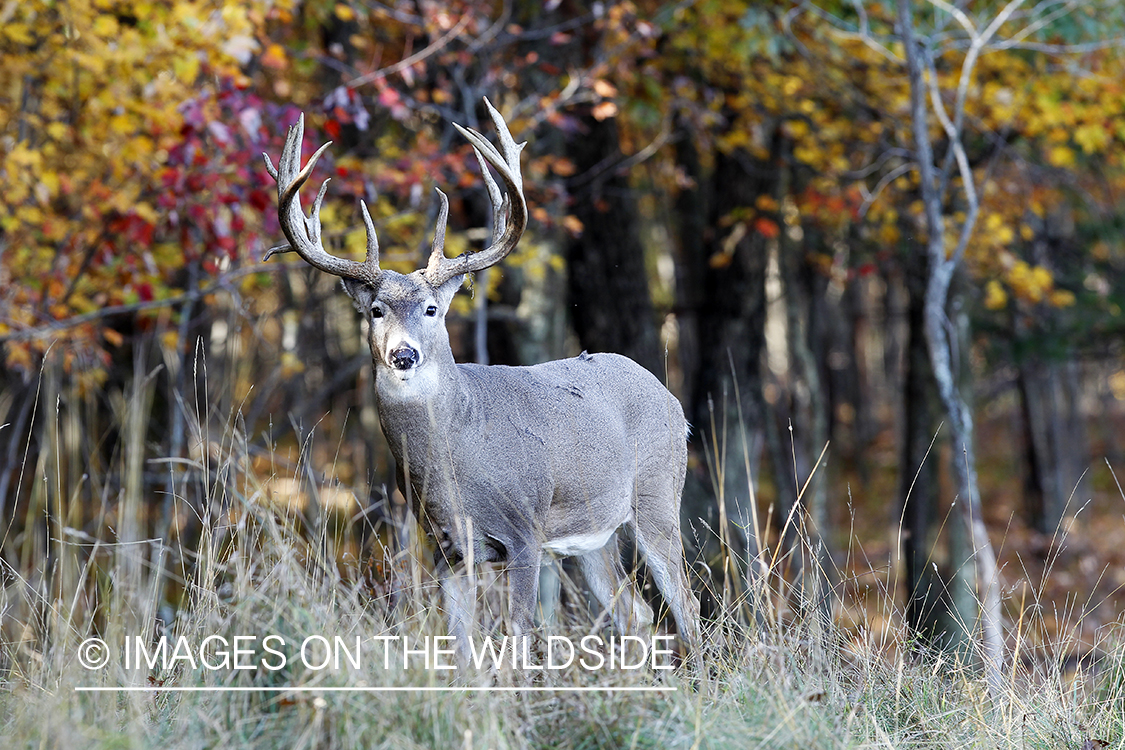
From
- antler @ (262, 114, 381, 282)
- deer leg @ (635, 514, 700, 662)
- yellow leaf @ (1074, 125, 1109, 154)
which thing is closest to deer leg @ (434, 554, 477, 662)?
deer leg @ (635, 514, 700, 662)

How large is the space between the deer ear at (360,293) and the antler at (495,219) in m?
0.23

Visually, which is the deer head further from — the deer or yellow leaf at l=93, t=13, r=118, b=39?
yellow leaf at l=93, t=13, r=118, b=39

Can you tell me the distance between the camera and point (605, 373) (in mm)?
4812

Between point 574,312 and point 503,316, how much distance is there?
28.8 inches

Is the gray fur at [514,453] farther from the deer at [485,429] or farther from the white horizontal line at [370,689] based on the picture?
the white horizontal line at [370,689]

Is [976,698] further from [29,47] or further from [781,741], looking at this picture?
[29,47]

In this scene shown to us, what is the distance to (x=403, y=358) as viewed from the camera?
13.3ft

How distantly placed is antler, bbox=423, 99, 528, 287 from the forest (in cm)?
85

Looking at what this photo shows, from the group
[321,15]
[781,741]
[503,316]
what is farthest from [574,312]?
[781,741]

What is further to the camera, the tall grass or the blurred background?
the blurred background

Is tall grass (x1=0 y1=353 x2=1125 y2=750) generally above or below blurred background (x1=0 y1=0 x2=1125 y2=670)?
below

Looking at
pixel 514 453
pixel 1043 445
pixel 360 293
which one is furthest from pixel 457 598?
pixel 1043 445

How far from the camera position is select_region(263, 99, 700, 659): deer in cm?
418

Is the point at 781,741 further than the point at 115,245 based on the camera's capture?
No
